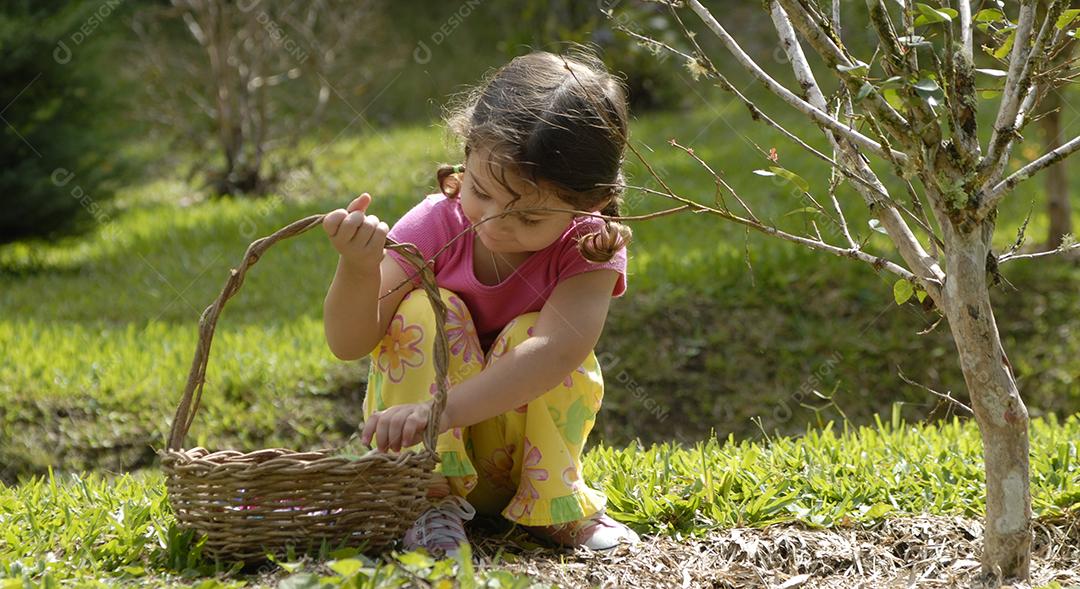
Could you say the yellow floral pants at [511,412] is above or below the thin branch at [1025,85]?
below

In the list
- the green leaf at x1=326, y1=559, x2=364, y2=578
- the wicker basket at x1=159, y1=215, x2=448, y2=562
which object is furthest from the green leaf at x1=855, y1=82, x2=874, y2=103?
the green leaf at x1=326, y1=559, x2=364, y2=578

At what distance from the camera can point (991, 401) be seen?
212cm

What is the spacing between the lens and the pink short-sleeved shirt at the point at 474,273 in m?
2.56

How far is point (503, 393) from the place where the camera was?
234 cm

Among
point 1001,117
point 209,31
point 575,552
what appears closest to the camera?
point 1001,117

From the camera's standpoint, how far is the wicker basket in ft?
7.25

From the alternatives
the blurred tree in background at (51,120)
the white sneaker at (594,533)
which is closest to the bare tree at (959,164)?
the white sneaker at (594,533)

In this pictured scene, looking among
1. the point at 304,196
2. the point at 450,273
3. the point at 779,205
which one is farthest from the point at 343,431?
the point at 304,196

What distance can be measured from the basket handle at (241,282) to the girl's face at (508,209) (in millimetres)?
153

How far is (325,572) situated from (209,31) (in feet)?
20.5

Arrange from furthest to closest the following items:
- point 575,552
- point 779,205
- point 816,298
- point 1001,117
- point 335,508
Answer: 1. point 779,205
2. point 816,298
3. point 575,552
4. point 335,508
5. point 1001,117

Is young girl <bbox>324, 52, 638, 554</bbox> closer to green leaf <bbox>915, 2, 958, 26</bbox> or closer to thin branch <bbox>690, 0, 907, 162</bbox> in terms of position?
thin branch <bbox>690, 0, 907, 162</bbox>

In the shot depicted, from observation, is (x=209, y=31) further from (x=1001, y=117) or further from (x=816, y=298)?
(x=1001, y=117)

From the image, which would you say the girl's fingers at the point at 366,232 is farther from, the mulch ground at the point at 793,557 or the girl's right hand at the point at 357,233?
the mulch ground at the point at 793,557
